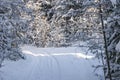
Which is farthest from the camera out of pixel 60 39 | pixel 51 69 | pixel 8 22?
pixel 60 39

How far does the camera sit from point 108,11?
527 inches

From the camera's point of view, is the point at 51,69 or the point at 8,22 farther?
the point at 51,69

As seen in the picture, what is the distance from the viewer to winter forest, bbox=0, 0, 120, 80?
43.1ft

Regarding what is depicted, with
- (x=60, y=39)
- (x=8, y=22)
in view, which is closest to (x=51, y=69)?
(x=8, y=22)

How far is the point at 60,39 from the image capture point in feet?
119

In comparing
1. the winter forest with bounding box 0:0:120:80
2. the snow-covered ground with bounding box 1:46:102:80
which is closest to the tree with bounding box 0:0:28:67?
the winter forest with bounding box 0:0:120:80

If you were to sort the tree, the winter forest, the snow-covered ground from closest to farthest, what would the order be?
the winter forest
the tree
the snow-covered ground

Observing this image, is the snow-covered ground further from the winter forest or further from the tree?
the tree

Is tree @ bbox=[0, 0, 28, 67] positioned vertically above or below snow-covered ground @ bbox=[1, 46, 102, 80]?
above

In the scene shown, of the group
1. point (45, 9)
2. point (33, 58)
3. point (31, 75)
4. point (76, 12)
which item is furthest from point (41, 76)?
point (45, 9)

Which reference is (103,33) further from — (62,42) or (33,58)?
(62,42)

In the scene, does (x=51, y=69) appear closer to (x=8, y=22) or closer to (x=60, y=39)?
(x=8, y=22)

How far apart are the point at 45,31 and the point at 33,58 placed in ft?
36.2

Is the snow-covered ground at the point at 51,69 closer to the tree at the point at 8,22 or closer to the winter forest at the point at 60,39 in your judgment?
the winter forest at the point at 60,39
